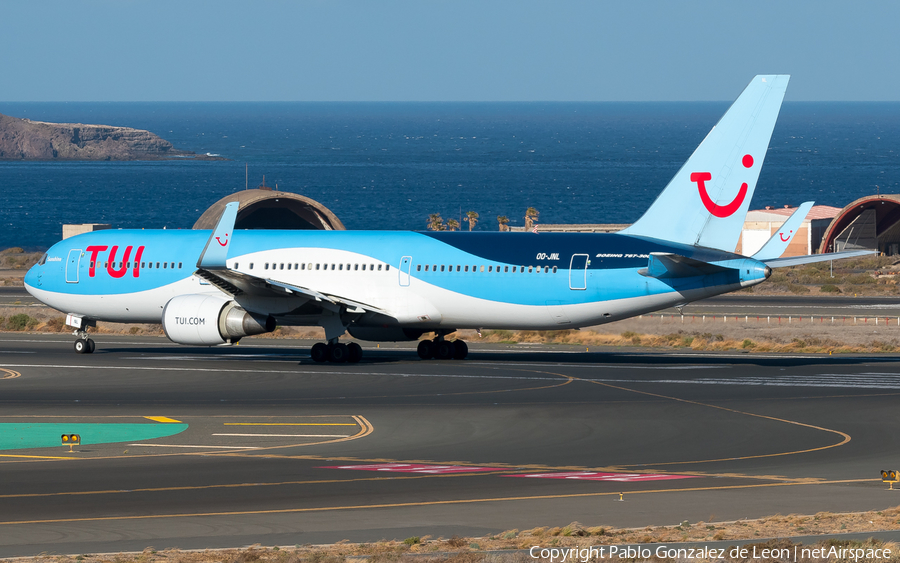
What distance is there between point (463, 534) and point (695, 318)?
43.3 meters

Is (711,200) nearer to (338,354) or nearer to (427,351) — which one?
(427,351)

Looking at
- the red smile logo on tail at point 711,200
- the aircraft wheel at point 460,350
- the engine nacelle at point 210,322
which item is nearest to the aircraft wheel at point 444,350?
the aircraft wheel at point 460,350

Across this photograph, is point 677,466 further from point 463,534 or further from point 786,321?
point 786,321

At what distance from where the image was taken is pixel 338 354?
41.0m

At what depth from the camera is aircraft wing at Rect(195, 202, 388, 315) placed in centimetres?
3781

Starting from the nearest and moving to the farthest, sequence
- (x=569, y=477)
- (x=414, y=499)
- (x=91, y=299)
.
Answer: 1. (x=414, y=499)
2. (x=569, y=477)
3. (x=91, y=299)

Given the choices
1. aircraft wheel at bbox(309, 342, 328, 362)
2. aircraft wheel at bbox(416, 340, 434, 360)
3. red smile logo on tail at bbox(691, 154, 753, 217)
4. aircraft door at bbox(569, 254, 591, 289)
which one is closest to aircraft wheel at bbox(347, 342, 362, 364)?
aircraft wheel at bbox(309, 342, 328, 362)

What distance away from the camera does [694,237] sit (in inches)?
1495

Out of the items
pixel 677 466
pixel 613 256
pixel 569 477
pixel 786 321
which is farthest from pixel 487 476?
pixel 786 321

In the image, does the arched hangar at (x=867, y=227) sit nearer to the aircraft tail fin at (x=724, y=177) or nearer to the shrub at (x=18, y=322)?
the aircraft tail fin at (x=724, y=177)

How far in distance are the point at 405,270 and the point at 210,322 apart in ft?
22.3

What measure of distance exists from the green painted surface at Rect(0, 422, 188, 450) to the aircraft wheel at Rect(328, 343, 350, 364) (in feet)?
43.4

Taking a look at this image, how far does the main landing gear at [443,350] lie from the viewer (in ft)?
139

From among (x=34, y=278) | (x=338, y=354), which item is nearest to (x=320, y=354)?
(x=338, y=354)
